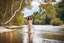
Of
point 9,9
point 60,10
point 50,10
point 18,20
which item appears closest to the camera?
point 50,10

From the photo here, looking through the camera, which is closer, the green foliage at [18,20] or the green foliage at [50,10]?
the green foliage at [50,10]

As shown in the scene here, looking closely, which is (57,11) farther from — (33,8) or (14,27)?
(14,27)

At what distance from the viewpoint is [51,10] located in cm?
614

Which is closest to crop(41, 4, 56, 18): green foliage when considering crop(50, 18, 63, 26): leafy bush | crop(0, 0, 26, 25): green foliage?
crop(50, 18, 63, 26): leafy bush

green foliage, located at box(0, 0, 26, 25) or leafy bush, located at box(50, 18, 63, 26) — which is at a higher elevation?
green foliage, located at box(0, 0, 26, 25)

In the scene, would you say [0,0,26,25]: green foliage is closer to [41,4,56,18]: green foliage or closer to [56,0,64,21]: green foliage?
[41,4,56,18]: green foliage

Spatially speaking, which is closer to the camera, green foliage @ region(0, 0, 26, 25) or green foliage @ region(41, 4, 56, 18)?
green foliage @ region(41, 4, 56, 18)

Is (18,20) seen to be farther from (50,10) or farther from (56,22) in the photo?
(56,22)

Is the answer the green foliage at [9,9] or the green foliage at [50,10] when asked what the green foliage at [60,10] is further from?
the green foliage at [9,9]

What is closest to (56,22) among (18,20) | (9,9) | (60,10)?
(60,10)

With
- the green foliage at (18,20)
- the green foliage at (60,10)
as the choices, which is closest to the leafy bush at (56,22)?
the green foliage at (60,10)

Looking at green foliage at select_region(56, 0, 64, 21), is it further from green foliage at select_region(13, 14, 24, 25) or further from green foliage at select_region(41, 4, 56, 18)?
green foliage at select_region(13, 14, 24, 25)

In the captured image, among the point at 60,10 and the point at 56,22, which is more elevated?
the point at 60,10

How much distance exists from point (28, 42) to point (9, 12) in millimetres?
1523
